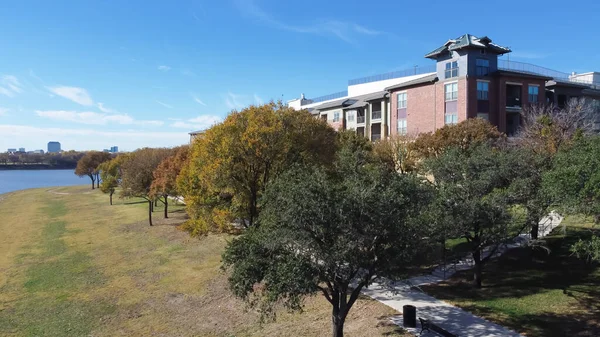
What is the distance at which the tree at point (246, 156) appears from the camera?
87.1 feet

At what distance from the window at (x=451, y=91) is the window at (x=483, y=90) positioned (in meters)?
2.26

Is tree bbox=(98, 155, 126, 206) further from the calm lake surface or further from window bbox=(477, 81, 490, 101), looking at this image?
window bbox=(477, 81, 490, 101)

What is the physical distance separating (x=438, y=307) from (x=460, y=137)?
66.3 ft

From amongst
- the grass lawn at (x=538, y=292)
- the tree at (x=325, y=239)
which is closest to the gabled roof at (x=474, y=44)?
the grass lawn at (x=538, y=292)

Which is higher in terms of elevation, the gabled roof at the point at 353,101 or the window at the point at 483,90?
the gabled roof at the point at 353,101

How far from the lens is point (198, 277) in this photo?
27.8 meters

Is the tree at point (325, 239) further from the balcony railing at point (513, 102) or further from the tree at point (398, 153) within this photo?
the balcony railing at point (513, 102)

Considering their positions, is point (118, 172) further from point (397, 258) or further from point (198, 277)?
point (397, 258)

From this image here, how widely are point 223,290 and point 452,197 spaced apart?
13.8m

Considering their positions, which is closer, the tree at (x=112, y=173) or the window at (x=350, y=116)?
the window at (x=350, y=116)

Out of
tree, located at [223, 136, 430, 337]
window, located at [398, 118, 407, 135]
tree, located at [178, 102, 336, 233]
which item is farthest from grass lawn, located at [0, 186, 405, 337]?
window, located at [398, 118, 407, 135]

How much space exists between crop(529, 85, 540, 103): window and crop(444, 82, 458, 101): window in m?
9.27

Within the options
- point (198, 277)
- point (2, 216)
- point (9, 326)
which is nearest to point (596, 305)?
point (198, 277)

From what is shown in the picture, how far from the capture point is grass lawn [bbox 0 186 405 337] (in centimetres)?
1952
